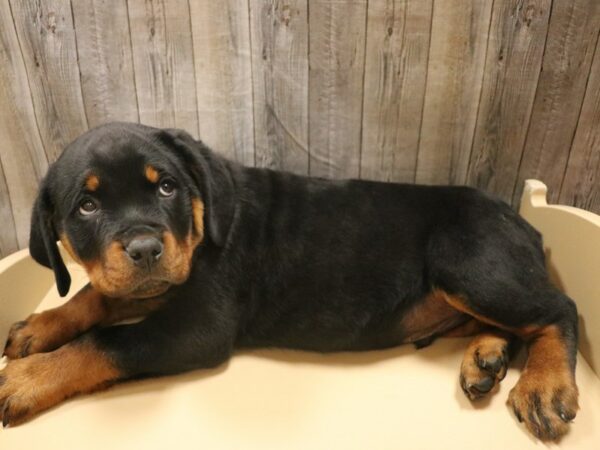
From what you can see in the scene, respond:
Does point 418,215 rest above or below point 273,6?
below

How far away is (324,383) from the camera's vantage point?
5.70 ft

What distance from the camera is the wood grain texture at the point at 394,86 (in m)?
1.95

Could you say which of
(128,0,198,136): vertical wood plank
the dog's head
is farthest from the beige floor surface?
(128,0,198,136): vertical wood plank

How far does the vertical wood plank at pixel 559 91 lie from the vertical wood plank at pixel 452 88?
24cm

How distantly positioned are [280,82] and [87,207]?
3.06 feet

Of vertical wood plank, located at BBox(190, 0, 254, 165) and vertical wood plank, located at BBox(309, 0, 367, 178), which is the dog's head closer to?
vertical wood plank, located at BBox(190, 0, 254, 165)

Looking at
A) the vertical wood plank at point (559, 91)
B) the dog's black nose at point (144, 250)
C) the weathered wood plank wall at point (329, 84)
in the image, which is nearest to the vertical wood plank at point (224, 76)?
the weathered wood plank wall at point (329, 84)

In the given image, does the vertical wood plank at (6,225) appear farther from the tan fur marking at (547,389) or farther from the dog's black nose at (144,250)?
the tan fur marking at (547,389)

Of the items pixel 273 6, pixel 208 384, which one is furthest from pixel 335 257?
pixel 273 6

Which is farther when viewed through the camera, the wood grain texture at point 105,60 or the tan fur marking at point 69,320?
the wood grain texture at point 105,60

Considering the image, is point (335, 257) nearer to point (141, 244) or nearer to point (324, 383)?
point (324, 383)

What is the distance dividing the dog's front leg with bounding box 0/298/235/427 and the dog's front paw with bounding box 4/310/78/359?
15 centimetres

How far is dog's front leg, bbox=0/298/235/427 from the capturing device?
155 cm

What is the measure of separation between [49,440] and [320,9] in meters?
1.69
